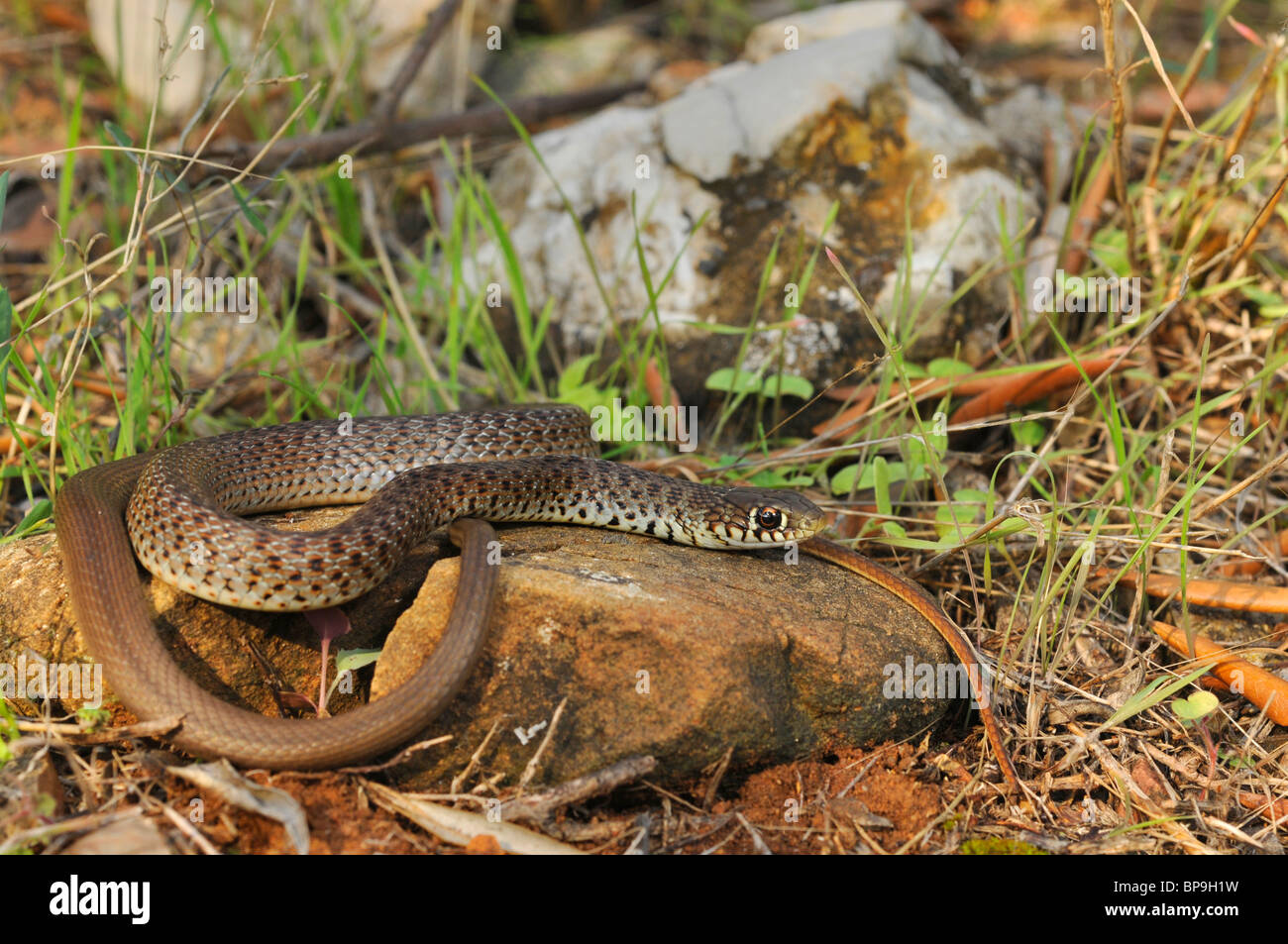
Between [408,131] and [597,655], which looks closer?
[597,655]

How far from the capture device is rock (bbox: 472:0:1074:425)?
7570mm

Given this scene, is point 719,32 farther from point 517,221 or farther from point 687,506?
point 687,506

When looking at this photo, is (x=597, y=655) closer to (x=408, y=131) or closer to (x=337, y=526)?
(x=337, y=526)

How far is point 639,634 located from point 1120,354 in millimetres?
3268

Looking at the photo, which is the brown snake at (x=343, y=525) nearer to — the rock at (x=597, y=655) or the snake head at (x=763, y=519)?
the snake head at (x=763, y=519)

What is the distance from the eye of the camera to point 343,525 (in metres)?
4.88

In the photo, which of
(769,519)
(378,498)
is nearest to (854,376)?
(769,519)

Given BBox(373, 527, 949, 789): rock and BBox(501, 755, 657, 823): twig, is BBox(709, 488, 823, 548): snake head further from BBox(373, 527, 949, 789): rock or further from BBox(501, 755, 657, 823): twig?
BBox(501, 755, 657, 823): twig

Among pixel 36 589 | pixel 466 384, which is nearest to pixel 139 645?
pixel 36 589

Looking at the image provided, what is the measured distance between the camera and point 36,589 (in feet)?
16.0

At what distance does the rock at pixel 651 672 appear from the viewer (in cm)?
445

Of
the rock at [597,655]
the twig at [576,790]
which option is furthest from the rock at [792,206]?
the twig at [576,790]

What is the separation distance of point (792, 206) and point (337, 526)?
4641 mm

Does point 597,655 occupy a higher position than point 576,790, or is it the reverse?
point 597,655
